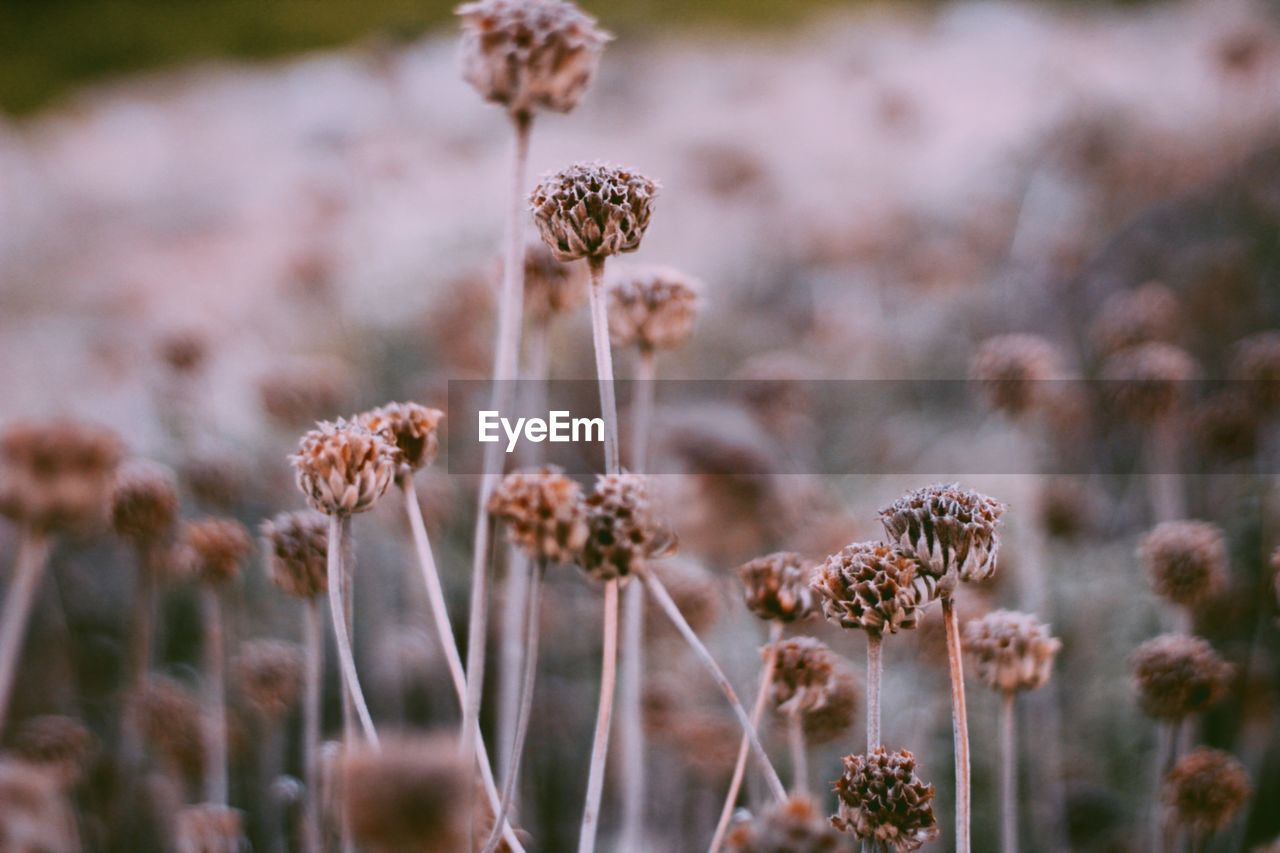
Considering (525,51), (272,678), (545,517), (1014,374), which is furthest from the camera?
(1014,374)

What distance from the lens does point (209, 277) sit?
13.0 ft

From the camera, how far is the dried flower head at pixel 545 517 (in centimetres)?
65

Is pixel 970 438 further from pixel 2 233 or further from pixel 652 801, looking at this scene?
pixel 2 233

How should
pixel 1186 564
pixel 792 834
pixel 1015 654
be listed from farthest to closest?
pixel 1186 564, pixel 1015 654, pixel 792 834

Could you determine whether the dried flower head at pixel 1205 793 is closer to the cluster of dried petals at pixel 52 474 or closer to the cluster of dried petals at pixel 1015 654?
the cluster of dried petals at pixel 1015 654

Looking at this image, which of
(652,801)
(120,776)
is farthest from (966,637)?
(120,776)

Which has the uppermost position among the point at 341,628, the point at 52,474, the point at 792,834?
the point at 52,474

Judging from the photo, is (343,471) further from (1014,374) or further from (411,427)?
(1014,374)

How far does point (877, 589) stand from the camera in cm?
71

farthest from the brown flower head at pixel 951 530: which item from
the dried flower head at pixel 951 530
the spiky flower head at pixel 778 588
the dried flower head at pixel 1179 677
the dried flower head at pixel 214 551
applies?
the dried flower head at pixel 214 551

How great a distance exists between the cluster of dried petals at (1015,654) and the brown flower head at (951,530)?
8.6 inches

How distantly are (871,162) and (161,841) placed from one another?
4259 mm

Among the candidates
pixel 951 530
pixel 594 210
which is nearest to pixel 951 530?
pixel 951 530

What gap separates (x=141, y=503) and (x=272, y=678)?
0.32 m
